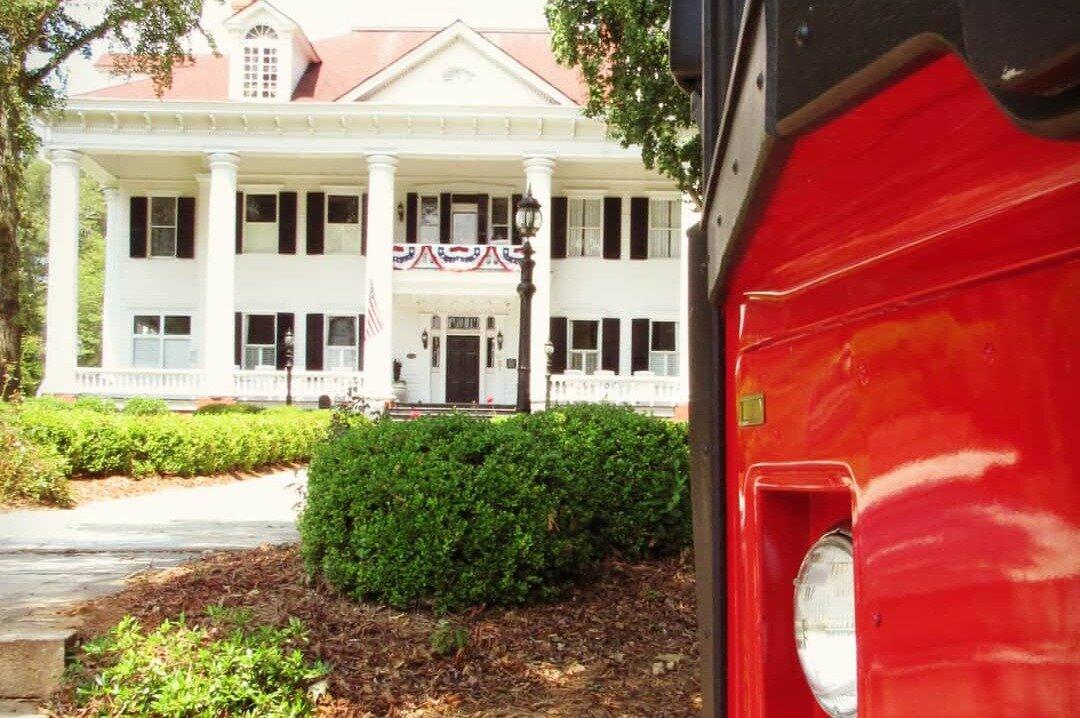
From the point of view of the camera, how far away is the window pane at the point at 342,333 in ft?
84.9

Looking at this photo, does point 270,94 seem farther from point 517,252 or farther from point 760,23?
point 760,23

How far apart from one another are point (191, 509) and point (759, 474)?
1040cm

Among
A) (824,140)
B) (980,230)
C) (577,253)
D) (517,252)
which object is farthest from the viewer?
(577,253)

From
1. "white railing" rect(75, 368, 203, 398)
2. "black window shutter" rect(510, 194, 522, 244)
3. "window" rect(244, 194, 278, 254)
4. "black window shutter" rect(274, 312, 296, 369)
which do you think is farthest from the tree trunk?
"black window shutter" rect(510, 194, 522, 244)

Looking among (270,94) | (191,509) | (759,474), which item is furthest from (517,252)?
(759,474)

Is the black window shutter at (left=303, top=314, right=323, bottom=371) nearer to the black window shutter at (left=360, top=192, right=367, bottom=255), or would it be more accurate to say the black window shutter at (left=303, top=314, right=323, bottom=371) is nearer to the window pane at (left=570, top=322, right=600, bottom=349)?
the black window shutter at (left=360, top=192, right=367, bottom=255)

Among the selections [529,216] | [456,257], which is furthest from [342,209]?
[529,216]

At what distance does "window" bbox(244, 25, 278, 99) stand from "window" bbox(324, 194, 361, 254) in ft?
10.1

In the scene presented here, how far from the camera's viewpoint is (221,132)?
24344 mm

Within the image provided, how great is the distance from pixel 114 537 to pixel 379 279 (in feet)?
53.2

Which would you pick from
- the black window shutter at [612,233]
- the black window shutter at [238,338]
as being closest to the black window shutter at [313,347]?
the black window shutter at [238,338]

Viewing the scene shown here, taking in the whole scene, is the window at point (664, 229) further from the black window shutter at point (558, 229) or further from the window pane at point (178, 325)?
the window pane at point (178, 325)

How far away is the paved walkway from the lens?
221 inches

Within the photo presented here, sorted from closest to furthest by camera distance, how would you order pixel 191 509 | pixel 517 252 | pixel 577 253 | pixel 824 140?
pixel 824 140
pixel 191 509
pixel 517 252
pixel 577 253
